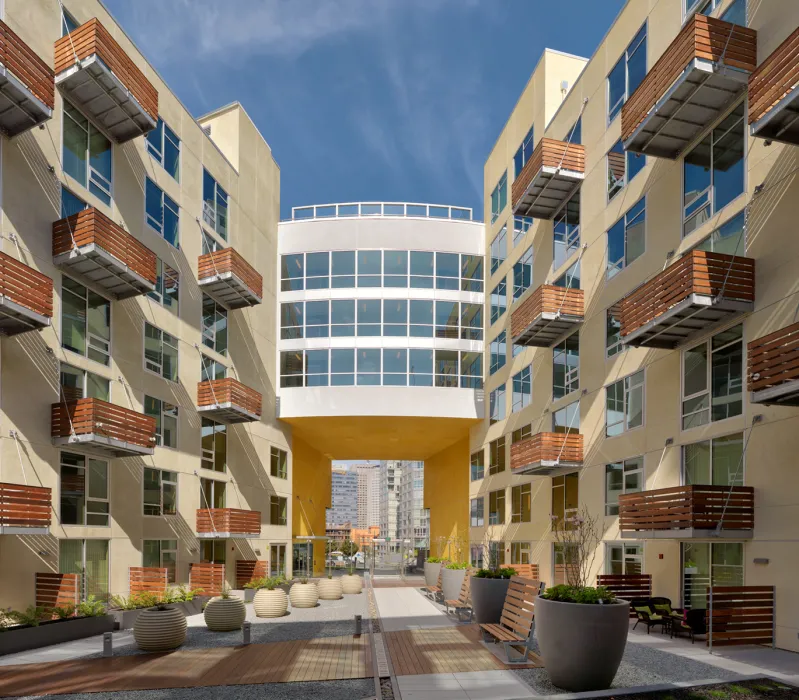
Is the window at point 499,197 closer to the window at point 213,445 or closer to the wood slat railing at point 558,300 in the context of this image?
the wood slat railing at point 558,300

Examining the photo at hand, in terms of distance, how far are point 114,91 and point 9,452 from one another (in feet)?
32.2

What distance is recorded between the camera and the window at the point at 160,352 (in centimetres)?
2337

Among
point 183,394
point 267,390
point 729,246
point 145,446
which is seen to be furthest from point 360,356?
point 729,246

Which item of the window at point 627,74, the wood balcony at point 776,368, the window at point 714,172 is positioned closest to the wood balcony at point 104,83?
the window at point 627,74

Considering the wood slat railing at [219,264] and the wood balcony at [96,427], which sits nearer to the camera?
the wood balcony at [96,427]

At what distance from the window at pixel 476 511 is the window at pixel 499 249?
11.6 meters

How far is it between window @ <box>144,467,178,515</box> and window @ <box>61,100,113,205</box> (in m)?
8.55

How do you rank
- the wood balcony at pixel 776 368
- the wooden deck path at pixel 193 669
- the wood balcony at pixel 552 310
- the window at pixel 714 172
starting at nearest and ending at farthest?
1. the wooden deck path at pixel 193 669
2. the wood balcony at pixel 776 368
3. the window at pixel 714 172
4. the wood balcony at pixel 552 310

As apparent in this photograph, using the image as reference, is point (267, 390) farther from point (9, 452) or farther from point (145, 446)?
point (9, 452)

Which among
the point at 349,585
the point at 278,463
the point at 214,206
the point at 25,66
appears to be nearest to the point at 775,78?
the point at 25,66

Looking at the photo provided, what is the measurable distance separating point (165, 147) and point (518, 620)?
2047 centimetres

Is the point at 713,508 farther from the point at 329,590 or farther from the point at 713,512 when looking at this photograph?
the point at 329,590

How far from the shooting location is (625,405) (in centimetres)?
2064

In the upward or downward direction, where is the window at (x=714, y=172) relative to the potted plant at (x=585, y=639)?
upward
